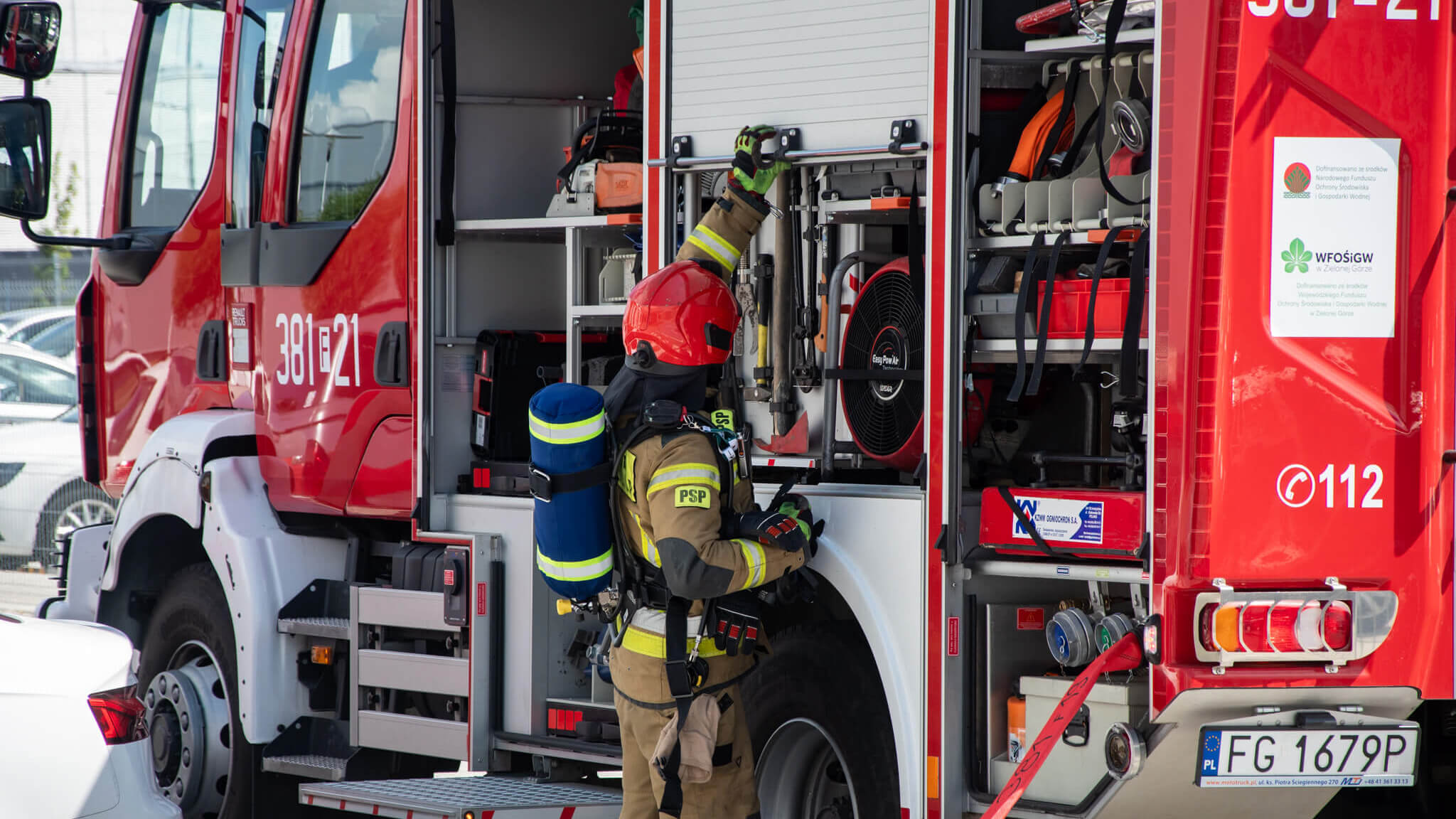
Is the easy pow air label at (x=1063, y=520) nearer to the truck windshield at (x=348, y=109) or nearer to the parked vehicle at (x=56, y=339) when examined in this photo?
the truck windshield at (x=348, y=109)

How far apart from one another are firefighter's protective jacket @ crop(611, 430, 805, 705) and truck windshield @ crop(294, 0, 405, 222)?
2.13 m

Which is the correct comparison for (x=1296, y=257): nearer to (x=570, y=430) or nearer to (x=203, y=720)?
(x=570, y=430)

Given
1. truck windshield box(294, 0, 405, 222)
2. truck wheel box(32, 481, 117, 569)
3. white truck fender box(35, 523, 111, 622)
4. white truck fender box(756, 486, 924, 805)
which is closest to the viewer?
white truck fender box(756, 486, 924, 805)

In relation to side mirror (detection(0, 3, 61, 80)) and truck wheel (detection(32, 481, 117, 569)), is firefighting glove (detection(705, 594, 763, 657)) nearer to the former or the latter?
side mirror (detection(0, 3, 61, 80))

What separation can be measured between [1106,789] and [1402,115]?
5.62ft

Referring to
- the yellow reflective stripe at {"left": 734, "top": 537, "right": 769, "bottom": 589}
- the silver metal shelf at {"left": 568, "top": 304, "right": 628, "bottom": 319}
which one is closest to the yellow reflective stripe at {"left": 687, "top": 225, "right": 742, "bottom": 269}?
the silver metal shelf at {"left": 568, "top": 304, "right": 628, "bottom": 319}

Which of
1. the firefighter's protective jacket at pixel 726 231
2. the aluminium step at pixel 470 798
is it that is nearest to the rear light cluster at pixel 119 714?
the aluminium step at pixel 470 798

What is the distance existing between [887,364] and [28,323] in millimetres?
15026

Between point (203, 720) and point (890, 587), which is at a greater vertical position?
point (890, 587)

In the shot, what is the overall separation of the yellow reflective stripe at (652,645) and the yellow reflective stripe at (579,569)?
0.76 ft

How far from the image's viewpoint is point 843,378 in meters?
4.81

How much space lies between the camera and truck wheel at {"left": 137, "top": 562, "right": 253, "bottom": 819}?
6.52m

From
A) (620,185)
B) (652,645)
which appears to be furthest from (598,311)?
(652,645)

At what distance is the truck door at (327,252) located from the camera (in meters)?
6.16
